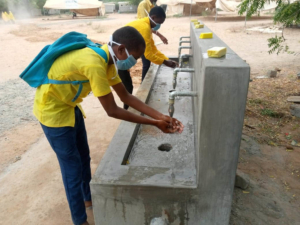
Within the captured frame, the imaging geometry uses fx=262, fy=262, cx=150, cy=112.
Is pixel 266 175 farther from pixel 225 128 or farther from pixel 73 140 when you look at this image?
pixel 73 140

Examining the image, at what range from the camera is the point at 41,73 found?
177cm

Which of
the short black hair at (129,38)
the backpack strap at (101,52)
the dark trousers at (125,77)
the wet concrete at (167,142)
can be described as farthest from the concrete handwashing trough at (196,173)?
the dark trousers at (125,77)

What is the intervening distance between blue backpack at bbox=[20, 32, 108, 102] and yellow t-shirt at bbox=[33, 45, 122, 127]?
26 millimetres

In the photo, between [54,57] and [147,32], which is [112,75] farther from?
[147,32]

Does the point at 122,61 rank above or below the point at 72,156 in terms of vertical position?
above

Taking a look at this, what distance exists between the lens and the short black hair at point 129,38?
170cm

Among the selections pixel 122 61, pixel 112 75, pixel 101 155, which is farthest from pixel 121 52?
pixel 101 155

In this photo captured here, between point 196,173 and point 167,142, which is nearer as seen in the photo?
point 196,173

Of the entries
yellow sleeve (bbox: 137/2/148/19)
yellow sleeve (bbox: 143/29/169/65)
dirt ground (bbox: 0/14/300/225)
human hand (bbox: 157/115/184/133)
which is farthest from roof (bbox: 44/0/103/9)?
human hand (bbox: 157/115/184/133)

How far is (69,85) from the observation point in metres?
1.75

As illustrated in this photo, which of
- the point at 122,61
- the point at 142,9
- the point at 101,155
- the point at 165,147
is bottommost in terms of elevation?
the point at 101,155

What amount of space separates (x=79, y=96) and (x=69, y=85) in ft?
0.43

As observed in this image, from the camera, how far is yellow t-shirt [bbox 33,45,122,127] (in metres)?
1.57

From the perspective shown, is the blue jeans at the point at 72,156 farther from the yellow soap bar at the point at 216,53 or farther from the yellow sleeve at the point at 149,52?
the yellow sleeve at the point at 149,52
